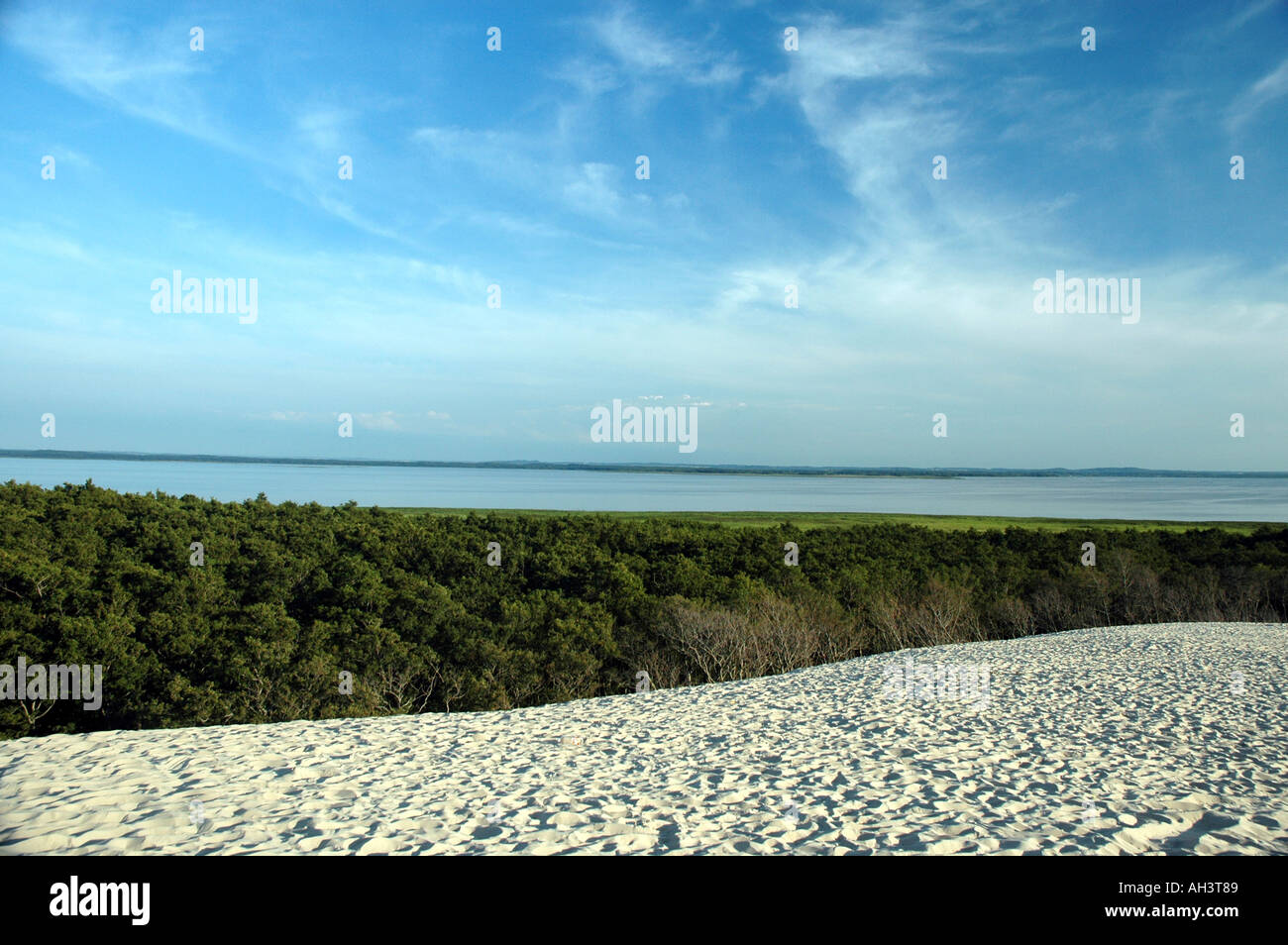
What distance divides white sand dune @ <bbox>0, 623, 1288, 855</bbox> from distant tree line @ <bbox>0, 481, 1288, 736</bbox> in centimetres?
948

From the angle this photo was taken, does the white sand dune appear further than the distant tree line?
No

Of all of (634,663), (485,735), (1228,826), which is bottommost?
(634,663)

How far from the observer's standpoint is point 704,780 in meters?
8.83

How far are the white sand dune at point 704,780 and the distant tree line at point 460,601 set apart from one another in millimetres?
9477

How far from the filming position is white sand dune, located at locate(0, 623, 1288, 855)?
22.0ft

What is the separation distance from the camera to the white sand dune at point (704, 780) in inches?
265

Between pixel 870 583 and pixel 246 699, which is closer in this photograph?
pixel 246 699

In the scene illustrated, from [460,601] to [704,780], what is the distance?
21287 mm

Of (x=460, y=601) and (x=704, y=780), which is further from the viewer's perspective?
(x=460, y=601)

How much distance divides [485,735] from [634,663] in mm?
14480
